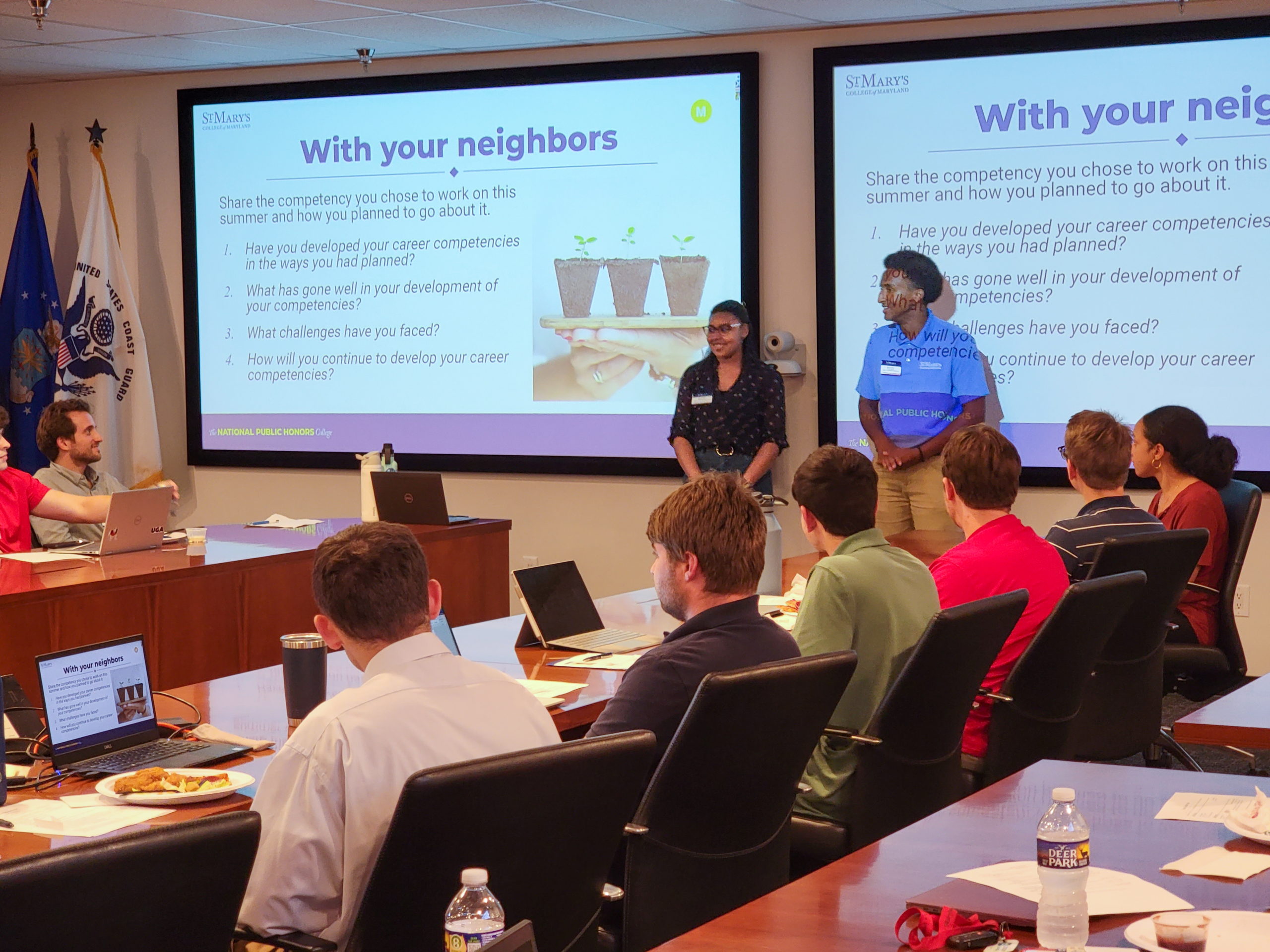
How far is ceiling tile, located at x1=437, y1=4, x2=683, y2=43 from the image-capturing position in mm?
6312

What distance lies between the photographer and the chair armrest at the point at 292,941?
186 centimetres

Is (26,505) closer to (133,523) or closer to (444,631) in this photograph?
(133,523)

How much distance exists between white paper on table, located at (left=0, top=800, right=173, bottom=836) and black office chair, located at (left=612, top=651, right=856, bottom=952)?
2.45 ft

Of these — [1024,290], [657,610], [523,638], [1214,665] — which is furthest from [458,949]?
[1024,290]

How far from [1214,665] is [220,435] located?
17.7 feet

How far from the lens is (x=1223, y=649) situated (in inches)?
176

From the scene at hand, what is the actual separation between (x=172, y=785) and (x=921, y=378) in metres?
4.62

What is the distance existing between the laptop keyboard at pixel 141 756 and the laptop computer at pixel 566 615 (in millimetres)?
1060

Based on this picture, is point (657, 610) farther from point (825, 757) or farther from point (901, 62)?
point (901, 62)

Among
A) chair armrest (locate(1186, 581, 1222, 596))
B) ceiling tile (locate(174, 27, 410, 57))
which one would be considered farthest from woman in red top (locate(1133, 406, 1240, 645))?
ceiling tile (locate(174, 27, 410, 57))

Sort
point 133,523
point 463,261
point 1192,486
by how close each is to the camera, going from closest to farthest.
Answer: point 1192,486, point 133,523, point 463,261

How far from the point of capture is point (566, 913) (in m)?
1.93

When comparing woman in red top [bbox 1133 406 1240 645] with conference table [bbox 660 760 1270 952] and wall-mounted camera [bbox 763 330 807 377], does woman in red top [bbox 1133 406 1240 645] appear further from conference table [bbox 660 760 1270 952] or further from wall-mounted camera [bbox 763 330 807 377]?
conference table [bbox 660 760 1270 952]

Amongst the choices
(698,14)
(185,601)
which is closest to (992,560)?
(185,601)
